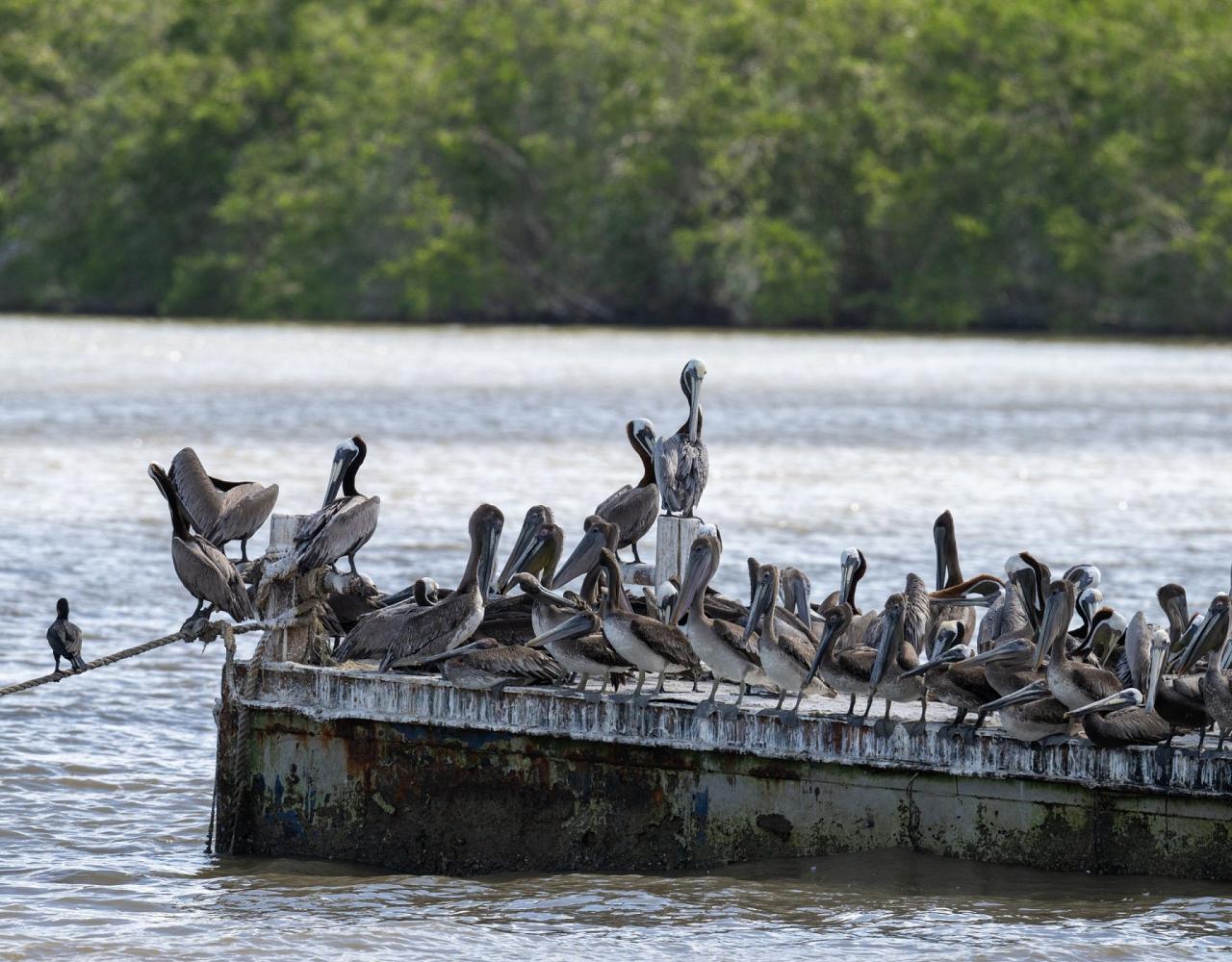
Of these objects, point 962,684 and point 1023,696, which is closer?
point 1023,696

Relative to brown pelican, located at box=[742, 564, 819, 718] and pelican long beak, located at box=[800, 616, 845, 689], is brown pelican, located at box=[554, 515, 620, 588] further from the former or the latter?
pelican long beak, located at box=[800, 616, 845, 689]

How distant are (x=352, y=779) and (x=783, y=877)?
6.73 ft

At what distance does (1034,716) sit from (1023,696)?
9 centimetres

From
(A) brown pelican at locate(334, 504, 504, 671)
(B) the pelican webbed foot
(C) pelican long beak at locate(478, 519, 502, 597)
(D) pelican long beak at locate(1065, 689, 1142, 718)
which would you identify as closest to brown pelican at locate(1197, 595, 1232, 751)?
(D) pelican long beak at locate(1065, 689, 1142, 718)

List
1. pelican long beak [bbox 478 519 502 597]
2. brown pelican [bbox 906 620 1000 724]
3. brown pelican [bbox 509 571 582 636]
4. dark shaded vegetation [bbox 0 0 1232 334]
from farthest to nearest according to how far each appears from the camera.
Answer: dark shaded vegetation [bbox 0 0 1232 334] < pelican long beak [bbox 478 519 502 597] < brown pelican [bbox 509 571 582 636] < brown pelican [bbox 906 620 1000 724]

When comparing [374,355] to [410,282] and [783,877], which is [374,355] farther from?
[783,877]

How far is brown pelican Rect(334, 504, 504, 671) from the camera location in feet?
36.0

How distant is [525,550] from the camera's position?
12398mm

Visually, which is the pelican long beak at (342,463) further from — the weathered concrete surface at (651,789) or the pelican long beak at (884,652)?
the pelican long beak at (884,652)

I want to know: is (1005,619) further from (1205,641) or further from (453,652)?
(453,652)

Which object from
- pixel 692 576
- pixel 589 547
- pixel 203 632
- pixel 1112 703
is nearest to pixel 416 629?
pixel 203 632

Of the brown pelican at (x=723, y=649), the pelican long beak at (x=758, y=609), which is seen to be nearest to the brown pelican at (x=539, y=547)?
the brown pelican at (x=723, y=649)

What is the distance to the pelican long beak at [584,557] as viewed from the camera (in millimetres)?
12117

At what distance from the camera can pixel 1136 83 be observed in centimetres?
7238
